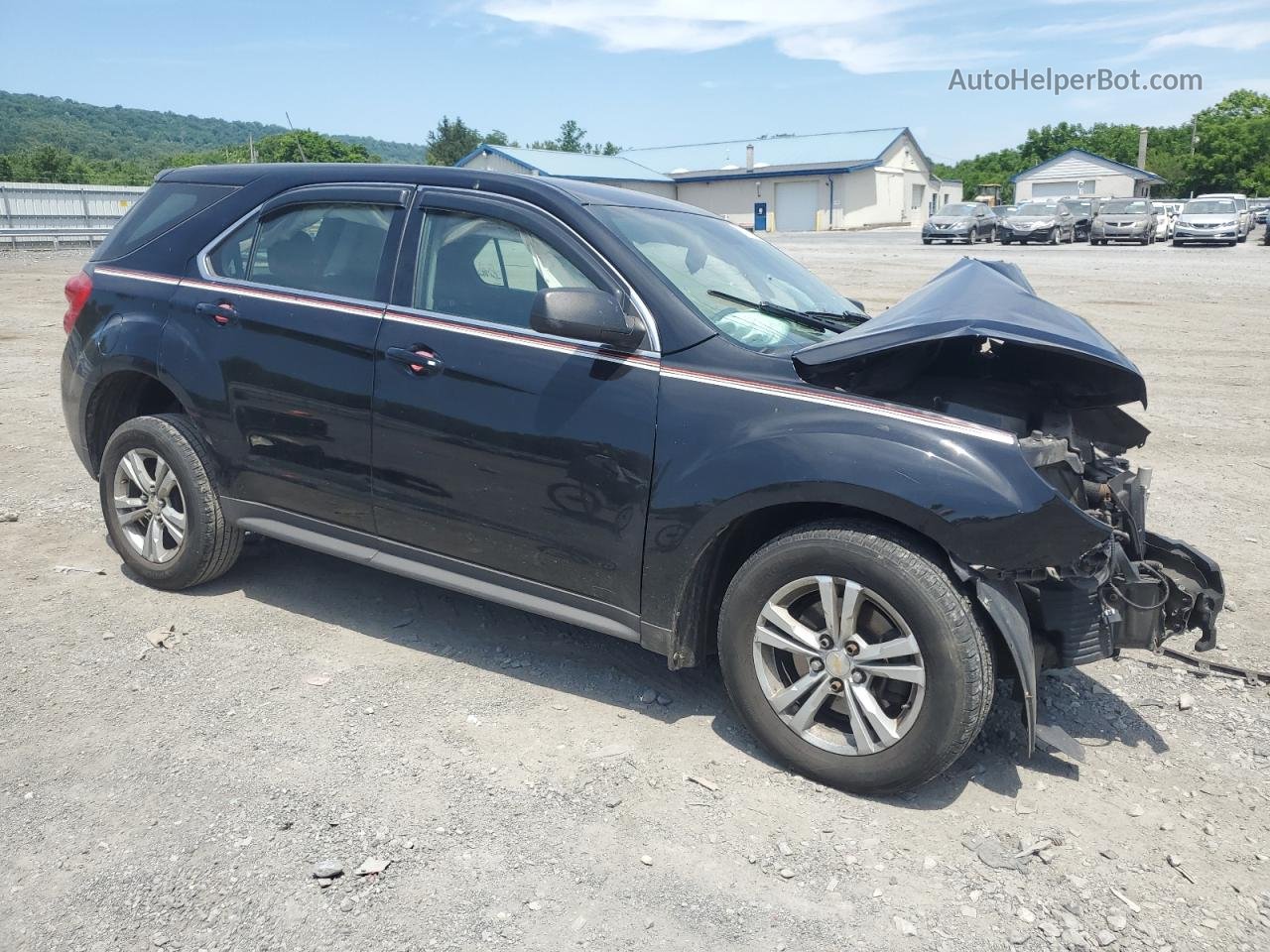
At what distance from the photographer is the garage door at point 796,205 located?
6200 cm

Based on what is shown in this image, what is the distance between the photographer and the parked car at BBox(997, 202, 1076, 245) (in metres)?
36.2

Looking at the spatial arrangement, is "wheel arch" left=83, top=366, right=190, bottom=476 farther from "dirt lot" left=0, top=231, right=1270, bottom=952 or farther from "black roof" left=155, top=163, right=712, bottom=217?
"black roof" left=155, top=163, right=712, bottom=217

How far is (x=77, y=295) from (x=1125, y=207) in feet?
127

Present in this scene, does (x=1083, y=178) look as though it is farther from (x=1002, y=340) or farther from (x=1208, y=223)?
(x=1002, y=340)

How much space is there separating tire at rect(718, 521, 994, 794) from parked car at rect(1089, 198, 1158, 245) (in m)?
37.8

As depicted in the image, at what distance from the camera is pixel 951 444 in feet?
10.3

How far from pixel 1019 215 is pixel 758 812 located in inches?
1460

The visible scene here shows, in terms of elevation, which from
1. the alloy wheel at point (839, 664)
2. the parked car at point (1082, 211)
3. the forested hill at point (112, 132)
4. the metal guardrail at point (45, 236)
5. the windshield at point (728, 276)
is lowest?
the alloy wheel at point (839, 664)

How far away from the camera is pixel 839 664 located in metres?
3.32

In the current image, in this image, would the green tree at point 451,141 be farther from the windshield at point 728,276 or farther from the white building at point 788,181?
the windshield at point 728,276

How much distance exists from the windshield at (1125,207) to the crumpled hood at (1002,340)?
3734 centimetres

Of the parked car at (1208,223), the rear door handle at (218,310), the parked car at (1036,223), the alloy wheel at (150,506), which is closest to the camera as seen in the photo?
the rear door handle at (218,310)

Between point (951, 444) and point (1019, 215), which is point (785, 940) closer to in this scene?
point (951, 444)

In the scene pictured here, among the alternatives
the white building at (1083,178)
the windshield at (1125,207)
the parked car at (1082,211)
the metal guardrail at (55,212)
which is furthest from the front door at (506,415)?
the white building at (1083,178)
